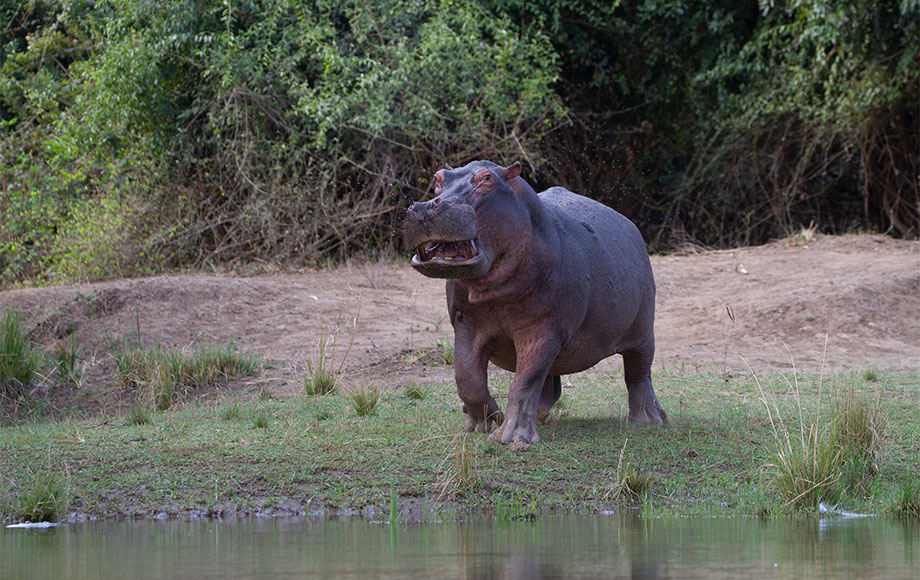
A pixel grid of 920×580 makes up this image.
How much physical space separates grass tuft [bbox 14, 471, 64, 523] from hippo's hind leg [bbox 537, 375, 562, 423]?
110 inches

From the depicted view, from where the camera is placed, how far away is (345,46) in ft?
51.5

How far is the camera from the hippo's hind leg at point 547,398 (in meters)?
7.15

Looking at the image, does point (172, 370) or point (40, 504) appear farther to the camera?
point (172, 370)

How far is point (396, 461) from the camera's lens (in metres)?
6.09

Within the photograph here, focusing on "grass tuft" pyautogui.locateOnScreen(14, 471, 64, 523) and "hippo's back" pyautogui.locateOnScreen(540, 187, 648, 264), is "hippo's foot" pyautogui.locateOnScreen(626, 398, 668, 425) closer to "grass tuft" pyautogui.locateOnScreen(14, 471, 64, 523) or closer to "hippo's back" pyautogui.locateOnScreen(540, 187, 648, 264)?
"hippo's back" pyautogui.locateOnScreen(540, 187, 648, 264)

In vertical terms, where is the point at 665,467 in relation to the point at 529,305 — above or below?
below

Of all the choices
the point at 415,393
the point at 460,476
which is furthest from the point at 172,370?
the point at 460,476

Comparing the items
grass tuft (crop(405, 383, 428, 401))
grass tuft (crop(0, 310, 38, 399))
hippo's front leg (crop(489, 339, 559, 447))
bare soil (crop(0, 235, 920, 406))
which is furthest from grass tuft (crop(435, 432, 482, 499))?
grass tuft (crop(0, 310, 38, 399))

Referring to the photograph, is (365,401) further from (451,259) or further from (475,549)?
(475,549)

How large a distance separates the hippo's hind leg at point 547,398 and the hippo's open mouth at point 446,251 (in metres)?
1.47

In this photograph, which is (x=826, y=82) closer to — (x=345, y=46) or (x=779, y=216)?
(x=779, y=216)

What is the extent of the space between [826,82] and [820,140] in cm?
97

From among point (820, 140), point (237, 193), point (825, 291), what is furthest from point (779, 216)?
point (237, 193)

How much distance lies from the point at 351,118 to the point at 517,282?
30.5ft
